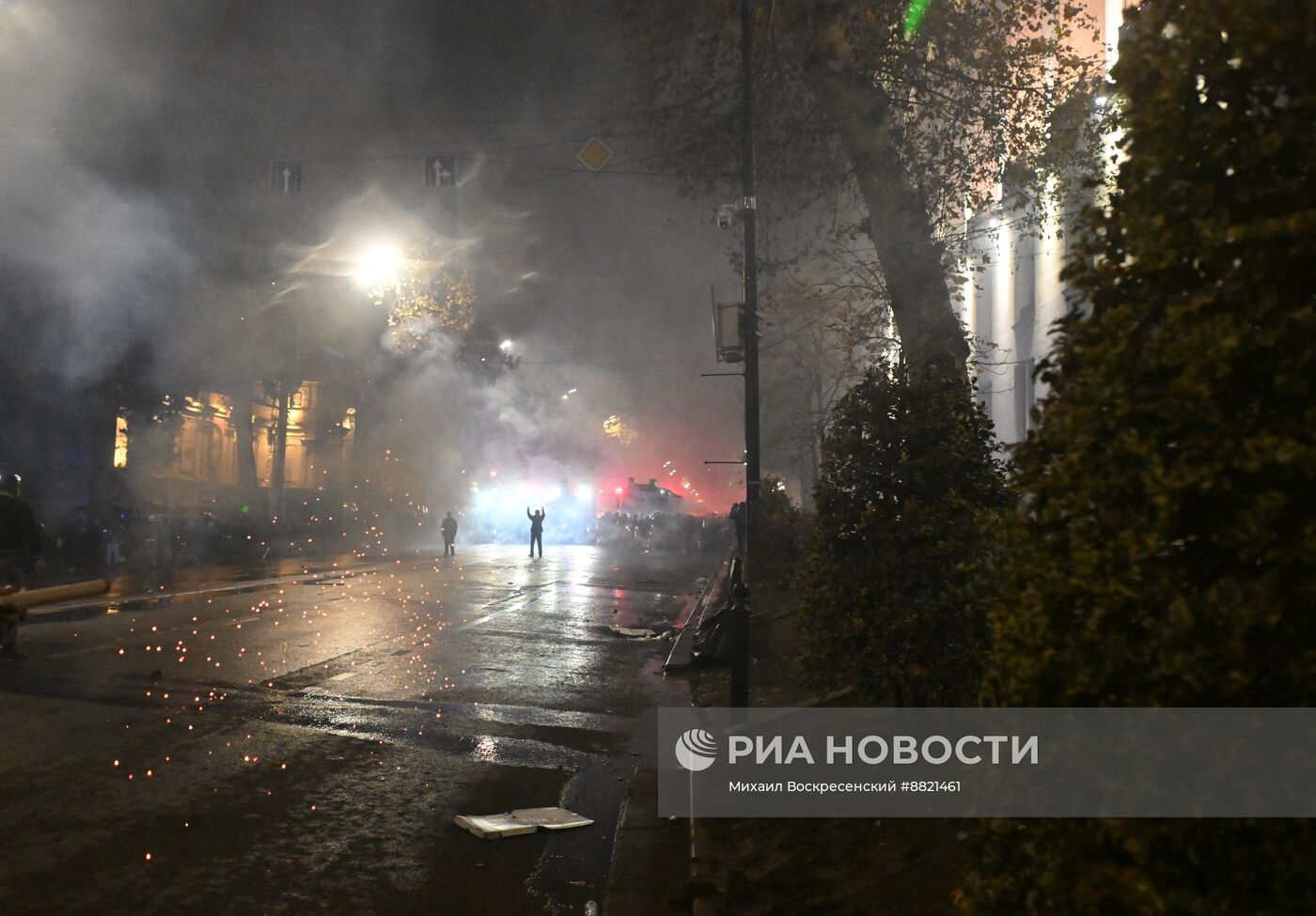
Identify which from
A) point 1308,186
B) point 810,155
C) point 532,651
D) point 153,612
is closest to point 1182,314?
point 1308,186

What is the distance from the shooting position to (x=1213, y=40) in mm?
2244

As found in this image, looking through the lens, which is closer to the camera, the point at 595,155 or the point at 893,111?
the point at 893,111

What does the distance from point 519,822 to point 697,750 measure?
139 cm

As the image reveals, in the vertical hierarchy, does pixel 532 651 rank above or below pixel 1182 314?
below

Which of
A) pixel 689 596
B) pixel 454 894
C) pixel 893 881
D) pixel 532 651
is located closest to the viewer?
pixel 893 881

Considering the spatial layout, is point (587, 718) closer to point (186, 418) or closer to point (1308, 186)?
point (1308, 186)

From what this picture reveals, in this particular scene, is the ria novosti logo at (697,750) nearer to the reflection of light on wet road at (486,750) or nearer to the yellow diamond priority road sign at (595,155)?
the reflection of light on wet road at (486,750)

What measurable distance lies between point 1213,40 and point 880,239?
775cm

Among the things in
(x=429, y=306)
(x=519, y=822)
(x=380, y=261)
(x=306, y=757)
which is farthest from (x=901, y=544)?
(x=429, y=306)

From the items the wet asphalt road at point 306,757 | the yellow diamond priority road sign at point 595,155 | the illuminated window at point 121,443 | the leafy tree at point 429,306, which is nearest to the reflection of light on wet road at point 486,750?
the wet asphalt road at point 306,757

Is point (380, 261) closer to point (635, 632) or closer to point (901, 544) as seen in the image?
point (635, 632)

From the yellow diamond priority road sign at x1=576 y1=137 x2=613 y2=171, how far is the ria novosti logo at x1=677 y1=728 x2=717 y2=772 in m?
10.4

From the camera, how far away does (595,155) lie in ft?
49.7

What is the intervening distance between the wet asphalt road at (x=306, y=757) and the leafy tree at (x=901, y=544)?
5.24ft
